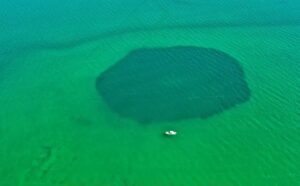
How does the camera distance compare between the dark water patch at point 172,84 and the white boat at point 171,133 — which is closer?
the white boat at point 171,133

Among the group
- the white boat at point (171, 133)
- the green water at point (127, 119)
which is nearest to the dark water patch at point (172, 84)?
the green water at point (127, 119)

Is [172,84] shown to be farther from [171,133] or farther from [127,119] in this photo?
[171,133]

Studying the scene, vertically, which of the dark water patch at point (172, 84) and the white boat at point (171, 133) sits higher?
the dark water patch at point (172, 84)

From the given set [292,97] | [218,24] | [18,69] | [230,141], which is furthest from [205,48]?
[18,69]

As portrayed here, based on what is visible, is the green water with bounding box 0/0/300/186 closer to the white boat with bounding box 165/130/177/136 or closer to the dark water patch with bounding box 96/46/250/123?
the white boat with bounding box 165/130/177/136

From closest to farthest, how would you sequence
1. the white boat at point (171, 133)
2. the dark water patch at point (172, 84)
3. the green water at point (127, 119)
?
the green water at point (127, 119) < the white boat at point (171, 133) < the dark water patch at point (172, 84)

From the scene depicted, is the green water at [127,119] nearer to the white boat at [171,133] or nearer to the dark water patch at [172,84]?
the white boat at [171,133]

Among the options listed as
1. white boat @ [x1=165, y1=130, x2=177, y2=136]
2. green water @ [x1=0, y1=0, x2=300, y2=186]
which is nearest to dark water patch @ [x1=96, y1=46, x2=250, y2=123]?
green water @ [x1=0, y1=0, x2=300, y2=186]

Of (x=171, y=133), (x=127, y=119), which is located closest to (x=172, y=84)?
(x=127, y=119)
